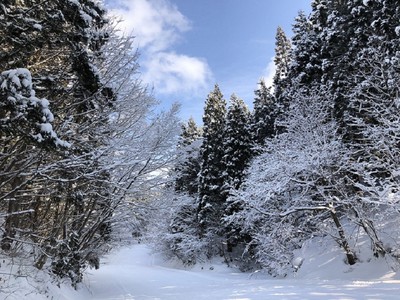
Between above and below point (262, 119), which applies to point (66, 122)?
below

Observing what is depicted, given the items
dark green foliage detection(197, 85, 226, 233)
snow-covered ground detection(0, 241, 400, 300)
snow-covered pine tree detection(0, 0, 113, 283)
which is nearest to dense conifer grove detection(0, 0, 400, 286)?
snow-covered pine tree detection(0, 0, 113, 283)

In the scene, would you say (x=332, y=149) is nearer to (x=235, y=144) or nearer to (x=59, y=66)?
(x=59, y=66)

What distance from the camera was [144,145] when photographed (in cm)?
902

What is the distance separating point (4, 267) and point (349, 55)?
49.3 feet

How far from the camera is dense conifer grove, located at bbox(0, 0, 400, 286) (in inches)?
224

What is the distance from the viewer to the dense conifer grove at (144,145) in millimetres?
5684

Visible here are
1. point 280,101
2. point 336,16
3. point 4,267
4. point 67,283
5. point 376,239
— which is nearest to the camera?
point 4,267

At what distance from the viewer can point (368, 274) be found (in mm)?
12219

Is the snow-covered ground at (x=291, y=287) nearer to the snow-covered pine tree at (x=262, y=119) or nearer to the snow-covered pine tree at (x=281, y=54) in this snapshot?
the snow-covered pine tree at (x=262, y=119)

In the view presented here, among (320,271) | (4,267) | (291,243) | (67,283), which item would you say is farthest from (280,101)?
(4,267)

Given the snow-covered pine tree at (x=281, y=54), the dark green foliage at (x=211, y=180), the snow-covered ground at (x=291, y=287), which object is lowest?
the snow-covered ground at (x=291, y=287)

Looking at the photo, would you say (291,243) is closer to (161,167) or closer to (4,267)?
(161,167)

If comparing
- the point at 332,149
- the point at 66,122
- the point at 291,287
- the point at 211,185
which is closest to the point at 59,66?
the point at 66,122

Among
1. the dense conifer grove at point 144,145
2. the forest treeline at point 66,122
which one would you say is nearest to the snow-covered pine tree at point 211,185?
the dense conifer grove at point 144,145
